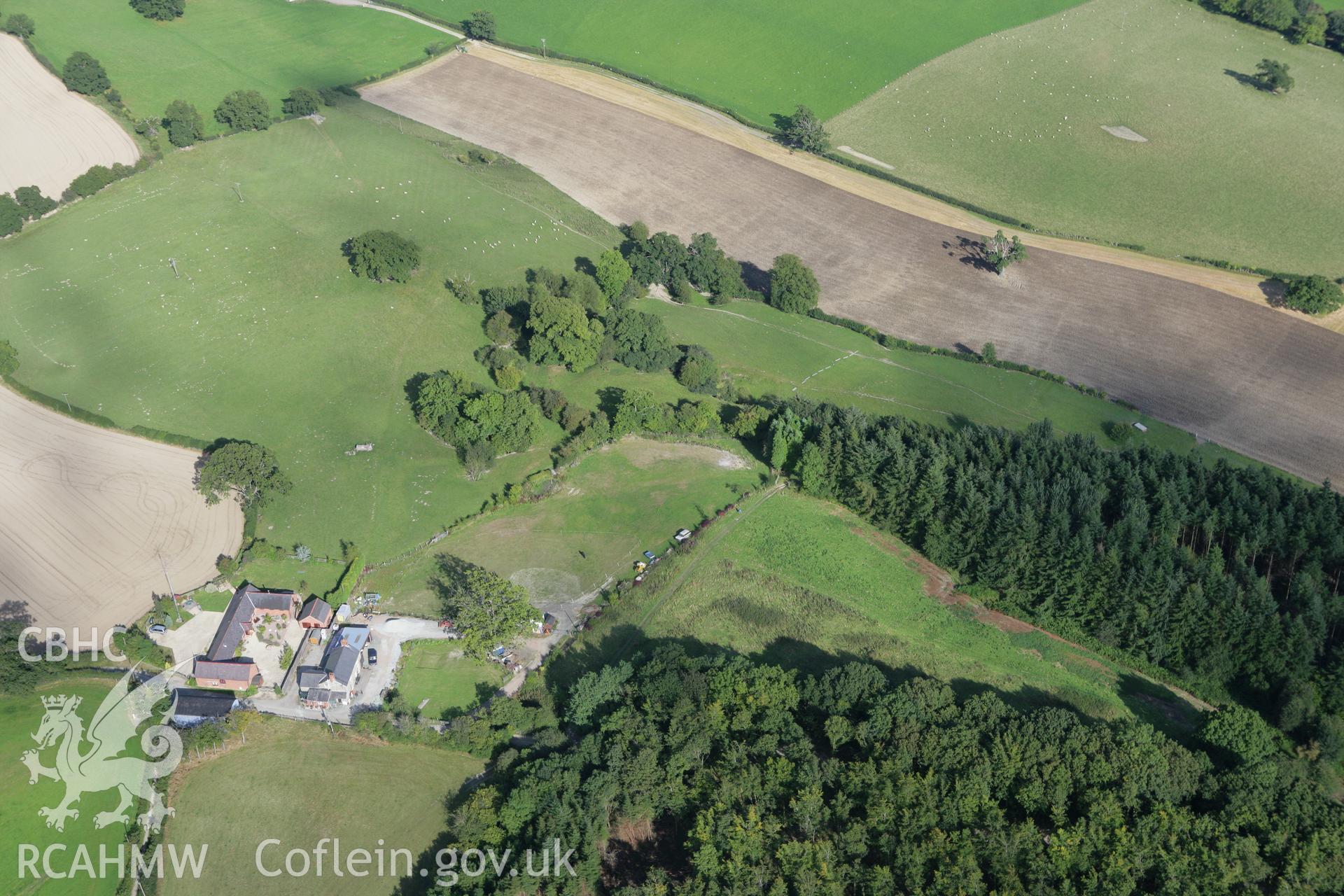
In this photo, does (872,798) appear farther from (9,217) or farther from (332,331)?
(9,217)

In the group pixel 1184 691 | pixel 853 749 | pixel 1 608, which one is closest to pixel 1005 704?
pixel 853 749

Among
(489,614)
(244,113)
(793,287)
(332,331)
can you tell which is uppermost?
(244,113)

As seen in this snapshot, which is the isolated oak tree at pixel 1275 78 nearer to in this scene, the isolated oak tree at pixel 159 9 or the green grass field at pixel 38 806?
the green grass field at pixel 38 806

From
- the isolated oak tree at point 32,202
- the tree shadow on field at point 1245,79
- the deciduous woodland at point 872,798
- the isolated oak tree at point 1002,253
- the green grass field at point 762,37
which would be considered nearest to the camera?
the deciduous woodland at point 872,798

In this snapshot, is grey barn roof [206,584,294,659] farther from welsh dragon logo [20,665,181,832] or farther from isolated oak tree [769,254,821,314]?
isolated oak tree [769,254,821,314]

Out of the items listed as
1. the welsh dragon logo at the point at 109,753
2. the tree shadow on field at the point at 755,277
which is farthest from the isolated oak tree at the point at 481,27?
the welsh dragon logo at the point at 109,753
